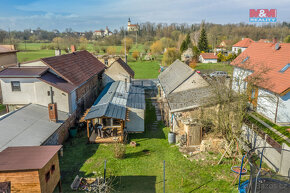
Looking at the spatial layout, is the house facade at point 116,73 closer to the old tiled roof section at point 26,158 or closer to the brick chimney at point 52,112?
the brick chimney at point 52,112

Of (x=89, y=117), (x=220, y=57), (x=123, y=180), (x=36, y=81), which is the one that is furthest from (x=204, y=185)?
(x=220, y=57)

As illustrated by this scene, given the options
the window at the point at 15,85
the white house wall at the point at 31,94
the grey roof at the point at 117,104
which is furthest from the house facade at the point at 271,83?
the window at the point at 15,85

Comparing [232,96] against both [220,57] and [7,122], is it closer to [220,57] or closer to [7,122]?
[7,122]

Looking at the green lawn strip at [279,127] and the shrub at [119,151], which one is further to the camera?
the green lawn strip at [279,127]

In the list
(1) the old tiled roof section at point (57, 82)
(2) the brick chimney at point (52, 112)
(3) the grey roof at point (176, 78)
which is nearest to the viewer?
(2) the brick chimney at point (52, 112)

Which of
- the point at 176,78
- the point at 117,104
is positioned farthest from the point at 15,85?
the point at 176,78

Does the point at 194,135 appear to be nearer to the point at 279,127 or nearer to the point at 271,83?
the point at 279,127
